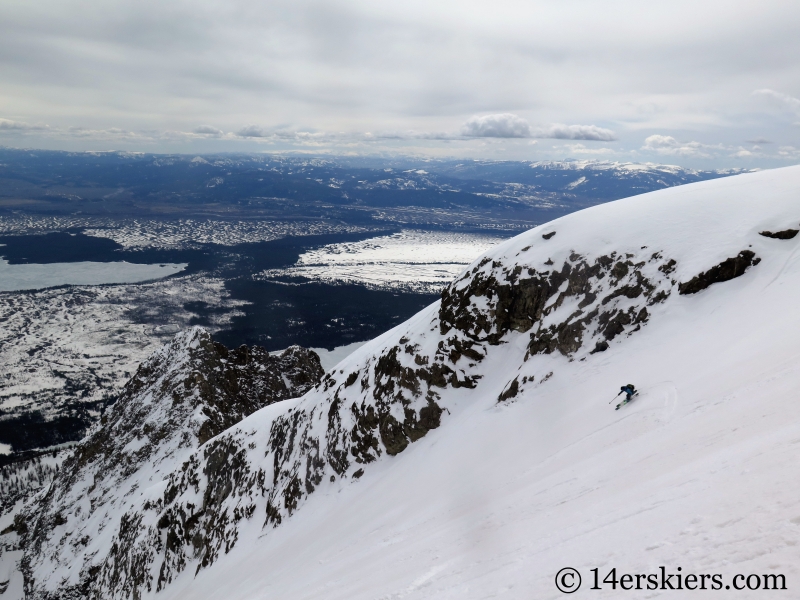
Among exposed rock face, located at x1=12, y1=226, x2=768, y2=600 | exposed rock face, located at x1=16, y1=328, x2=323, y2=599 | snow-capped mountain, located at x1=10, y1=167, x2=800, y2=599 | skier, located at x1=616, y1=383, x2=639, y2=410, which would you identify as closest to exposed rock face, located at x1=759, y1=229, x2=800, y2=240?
snow-capped mountain, located at x1=10, y1=167, x2=800, y2=599

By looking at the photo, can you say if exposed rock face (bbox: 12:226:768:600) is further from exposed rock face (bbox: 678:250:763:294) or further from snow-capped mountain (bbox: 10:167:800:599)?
snow-capped mountain (bbox: 10:167:800:599)

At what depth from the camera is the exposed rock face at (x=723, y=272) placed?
27.1m

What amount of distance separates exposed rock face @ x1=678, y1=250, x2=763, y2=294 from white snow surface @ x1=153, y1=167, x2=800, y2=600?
47 cm

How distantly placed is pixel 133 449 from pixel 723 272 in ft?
289

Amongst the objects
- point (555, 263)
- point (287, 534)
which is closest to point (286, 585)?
point (287, 534)

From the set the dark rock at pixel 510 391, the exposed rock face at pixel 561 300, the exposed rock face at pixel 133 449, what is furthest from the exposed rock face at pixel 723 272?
the exposed rock face at pixel 133 449

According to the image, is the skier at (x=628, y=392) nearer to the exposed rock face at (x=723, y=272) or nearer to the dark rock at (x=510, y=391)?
the dark rock at (x=510, y=391)

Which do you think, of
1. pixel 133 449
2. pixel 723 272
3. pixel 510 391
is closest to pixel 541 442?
pixel 510 391

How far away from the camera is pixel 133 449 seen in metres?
74.3

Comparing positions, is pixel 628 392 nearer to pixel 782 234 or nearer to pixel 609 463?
pixel 609 463

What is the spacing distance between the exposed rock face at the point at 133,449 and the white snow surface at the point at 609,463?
30.3 meters

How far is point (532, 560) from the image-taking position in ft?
42.6

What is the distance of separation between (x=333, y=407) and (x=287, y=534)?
1269cm

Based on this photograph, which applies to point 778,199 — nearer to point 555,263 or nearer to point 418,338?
point 555,263
